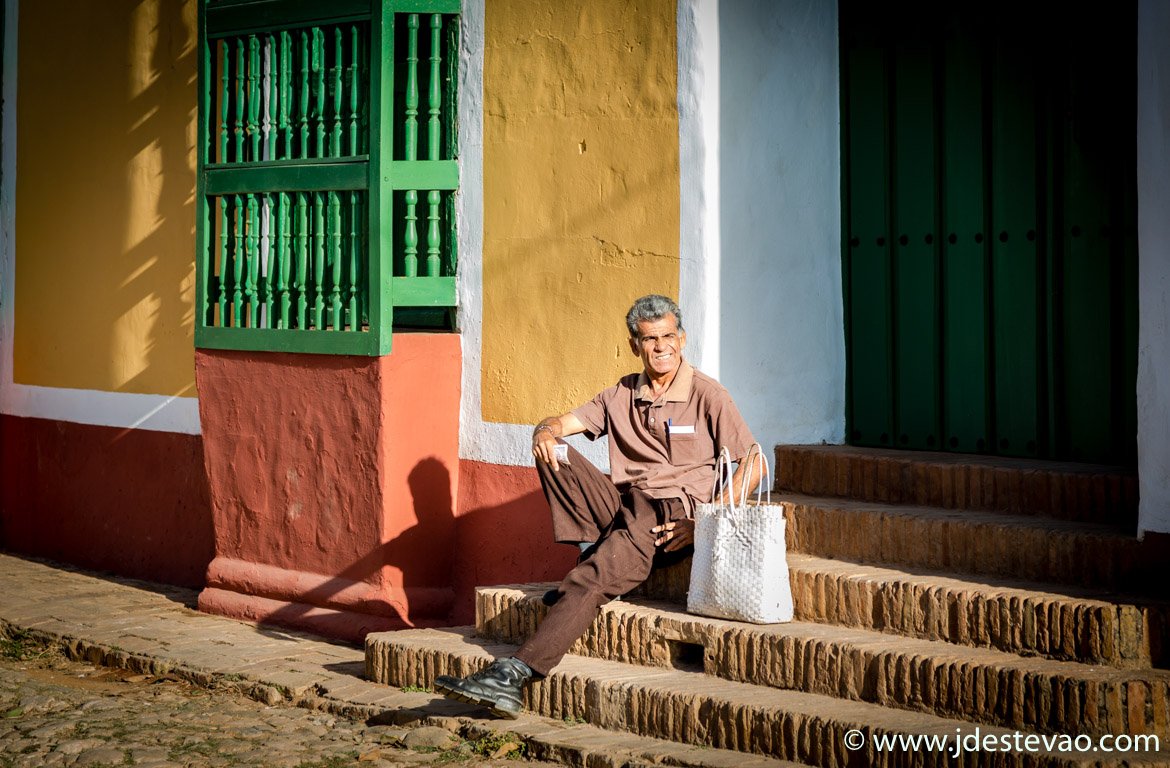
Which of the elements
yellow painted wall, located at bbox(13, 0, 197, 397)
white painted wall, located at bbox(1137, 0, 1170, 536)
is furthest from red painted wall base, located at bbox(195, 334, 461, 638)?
white painted wall, located at bbox(1137, 0, 1170, 536)

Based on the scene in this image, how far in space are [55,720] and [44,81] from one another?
533cm

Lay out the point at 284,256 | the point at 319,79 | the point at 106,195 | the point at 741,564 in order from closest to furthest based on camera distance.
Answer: the point at 741,564
the point at 319,79
the point at 284,256
the point at 106,195

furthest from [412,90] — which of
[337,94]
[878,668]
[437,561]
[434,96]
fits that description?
[878,668]

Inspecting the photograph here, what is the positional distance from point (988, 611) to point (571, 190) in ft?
9.55

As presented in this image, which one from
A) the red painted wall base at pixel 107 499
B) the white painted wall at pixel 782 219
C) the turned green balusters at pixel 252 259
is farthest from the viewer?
the red painted wall base at pixel 107 499

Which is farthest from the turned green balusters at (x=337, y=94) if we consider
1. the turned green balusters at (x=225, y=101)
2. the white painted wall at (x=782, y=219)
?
the white painted wall at (x=782, y=219)

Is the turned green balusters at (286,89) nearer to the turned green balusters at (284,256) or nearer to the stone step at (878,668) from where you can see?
the turned green balusters at (284,256)

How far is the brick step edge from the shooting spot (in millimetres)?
5207

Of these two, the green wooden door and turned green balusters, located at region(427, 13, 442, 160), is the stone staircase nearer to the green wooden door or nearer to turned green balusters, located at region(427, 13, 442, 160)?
the green wooden door

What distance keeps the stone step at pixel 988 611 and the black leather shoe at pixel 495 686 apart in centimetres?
108

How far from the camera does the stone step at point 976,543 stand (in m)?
5.33

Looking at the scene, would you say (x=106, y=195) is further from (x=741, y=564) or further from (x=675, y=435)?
(x=741, y=564)

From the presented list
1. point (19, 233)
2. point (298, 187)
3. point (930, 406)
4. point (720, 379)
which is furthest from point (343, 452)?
point (19, 233)

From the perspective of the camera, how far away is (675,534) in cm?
606
